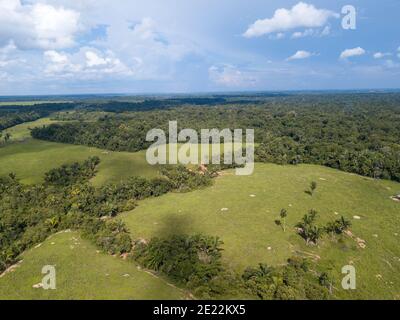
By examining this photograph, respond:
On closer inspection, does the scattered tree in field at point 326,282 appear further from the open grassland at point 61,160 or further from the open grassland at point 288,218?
the open grassland at point 61,160

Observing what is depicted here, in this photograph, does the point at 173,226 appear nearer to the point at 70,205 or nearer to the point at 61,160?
the point at 70,205

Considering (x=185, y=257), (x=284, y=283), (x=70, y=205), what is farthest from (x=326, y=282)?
(x=70, y=205)

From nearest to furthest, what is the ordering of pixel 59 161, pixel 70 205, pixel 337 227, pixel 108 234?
1. pixel 337 227
2. pixel 108 234
3. pixel 70 205
4. pixel 59 161

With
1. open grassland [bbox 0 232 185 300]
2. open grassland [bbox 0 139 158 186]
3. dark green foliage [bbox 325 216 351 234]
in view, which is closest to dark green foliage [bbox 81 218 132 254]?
open grassland [bbox 0 232 185 300]

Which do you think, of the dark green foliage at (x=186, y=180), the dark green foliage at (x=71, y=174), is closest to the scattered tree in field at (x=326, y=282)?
the dark green foliage at (x=186, y=180)

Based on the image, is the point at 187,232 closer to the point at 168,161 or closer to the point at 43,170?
the point at 168,161

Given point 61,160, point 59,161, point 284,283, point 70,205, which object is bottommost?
point 284,283
